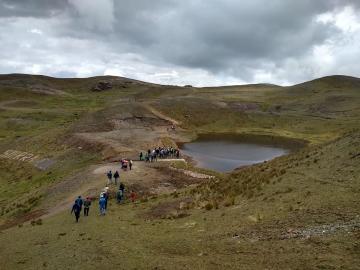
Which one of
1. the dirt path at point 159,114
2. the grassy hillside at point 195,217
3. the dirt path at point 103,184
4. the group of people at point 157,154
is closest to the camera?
the grassy hillside at point 195,217

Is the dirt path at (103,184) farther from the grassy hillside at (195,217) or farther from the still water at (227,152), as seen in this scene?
the still water at (227,152)

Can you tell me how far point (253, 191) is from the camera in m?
36.4

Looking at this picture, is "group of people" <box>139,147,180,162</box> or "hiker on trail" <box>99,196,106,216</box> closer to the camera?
"hiker on trail" <box>99,196,106,216</box>

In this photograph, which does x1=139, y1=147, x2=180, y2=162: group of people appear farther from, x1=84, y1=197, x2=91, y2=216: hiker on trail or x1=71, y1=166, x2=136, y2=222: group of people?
x1=84, y1=197, x2=91, y2=216: hiker on trail

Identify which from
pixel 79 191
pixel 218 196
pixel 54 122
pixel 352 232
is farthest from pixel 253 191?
pixel 54 122

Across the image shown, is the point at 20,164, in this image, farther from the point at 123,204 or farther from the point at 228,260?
the point at 228,260

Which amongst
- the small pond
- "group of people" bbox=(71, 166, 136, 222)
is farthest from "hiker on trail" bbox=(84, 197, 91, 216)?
the small pond

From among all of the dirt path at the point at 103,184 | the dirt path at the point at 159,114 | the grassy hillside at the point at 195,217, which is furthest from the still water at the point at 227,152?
the dirt path at the point at 159,114

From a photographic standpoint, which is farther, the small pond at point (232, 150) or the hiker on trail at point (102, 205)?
the small pond at point (232, 150)

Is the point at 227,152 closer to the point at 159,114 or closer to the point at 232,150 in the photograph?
the point at 232,150

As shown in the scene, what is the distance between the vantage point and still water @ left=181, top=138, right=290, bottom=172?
7794 cm

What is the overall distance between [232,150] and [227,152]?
3.31 m

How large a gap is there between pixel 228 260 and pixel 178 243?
480 centimetres

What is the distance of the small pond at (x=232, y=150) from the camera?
7912cm
